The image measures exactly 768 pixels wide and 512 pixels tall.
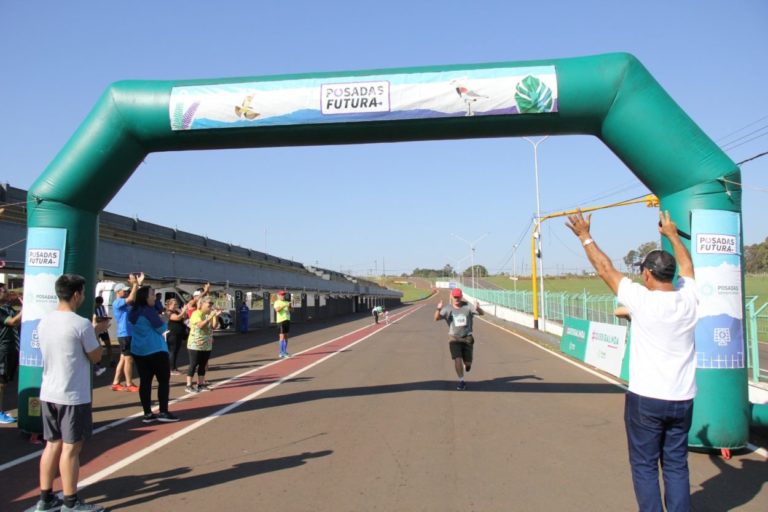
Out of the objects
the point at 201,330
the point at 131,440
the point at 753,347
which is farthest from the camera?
the point at 201,330

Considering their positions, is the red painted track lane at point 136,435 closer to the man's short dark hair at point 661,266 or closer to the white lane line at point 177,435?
the white lane line at point 177,435

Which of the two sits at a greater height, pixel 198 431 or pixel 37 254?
pixel 37 254

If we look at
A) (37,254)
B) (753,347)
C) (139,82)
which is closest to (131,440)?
(37,254)

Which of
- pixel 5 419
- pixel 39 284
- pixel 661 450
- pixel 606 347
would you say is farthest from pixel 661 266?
pixel 606 347

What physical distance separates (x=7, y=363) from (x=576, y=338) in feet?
45.6

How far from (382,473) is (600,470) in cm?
212

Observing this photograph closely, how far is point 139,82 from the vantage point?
7.73 meters

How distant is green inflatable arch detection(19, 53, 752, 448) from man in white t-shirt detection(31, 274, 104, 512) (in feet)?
8.85

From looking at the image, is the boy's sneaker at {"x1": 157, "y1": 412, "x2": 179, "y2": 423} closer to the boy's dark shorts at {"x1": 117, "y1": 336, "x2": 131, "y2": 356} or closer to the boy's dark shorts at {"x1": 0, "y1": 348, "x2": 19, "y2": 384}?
the boy's dark shorts at {"x1": 0, "y1": 348, "x2": 19, "y2": 384}

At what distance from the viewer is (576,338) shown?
16.5 metres

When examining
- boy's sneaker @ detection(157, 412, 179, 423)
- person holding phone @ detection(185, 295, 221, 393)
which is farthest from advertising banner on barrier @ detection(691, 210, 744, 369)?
person holding phone @ detection(185, 295, 221, 393)

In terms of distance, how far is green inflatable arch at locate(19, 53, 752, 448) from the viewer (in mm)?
6742

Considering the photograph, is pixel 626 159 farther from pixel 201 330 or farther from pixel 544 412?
pixel 201 330

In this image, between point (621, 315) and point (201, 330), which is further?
point (201, 330)
